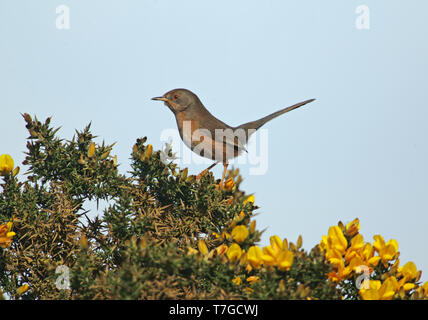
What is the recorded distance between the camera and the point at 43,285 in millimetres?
4383

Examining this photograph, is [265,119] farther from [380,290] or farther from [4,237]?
[4,237]

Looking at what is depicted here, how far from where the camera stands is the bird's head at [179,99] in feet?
25.2

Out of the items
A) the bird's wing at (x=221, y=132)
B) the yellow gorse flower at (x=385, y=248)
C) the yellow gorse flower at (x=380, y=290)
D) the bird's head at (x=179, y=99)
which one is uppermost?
the bird's head at (x=179, y=99)

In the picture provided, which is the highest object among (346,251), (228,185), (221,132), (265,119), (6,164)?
(265,119)

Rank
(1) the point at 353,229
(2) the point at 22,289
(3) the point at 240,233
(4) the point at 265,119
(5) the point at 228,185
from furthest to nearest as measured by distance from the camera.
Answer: (4) the point at 265,119, (5) the point at 228,185, (2) the point at 22,289, (1) the point at 353,229, (3) the point at 240,233

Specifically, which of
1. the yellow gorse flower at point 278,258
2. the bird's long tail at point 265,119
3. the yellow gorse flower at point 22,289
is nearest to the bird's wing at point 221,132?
the bird's long tail at point 265,119

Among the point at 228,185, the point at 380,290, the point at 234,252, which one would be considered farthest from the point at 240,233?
the point at 380,290

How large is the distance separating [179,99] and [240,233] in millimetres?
4052

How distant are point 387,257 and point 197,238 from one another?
5.55 ft

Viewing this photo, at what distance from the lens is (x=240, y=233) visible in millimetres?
4059

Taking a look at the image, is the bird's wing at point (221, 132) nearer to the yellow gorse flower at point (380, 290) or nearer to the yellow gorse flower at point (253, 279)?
the yellow gorse flower at point (253, 279)
